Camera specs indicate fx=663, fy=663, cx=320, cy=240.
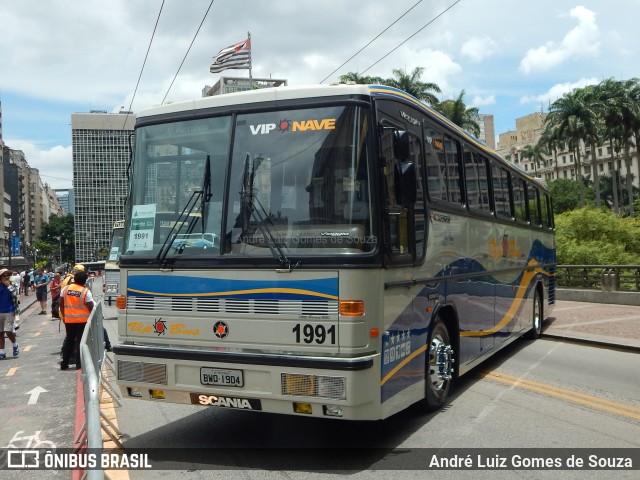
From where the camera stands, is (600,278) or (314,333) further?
(600,278)

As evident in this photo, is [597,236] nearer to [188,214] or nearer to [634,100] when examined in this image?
[188,214]

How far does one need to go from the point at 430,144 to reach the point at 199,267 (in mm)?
3010

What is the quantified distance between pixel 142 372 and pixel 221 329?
0.96 m

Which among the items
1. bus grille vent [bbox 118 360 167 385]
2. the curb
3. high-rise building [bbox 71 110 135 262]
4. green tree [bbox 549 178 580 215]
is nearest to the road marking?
the curb

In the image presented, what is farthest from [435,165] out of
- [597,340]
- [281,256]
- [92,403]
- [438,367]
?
[597,340]

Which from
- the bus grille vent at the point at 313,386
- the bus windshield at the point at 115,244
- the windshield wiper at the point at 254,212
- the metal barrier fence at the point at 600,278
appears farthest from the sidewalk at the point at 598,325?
the bus windshield at the point at 115,244

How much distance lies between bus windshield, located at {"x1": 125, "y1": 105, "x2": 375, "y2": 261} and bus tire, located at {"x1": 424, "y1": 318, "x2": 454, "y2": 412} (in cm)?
212

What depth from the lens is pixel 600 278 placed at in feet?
74.9

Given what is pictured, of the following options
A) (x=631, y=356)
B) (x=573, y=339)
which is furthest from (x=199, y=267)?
(x=573, y=339)

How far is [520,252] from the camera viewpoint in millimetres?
11938

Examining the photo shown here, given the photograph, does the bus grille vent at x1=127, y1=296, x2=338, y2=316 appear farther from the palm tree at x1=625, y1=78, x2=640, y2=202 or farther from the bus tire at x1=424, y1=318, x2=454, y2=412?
the palm tree at x1=625, y1=78, x2=640, y2=202

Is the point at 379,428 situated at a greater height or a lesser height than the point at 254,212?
lesser

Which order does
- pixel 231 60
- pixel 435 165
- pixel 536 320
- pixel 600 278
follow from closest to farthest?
1. pixel 435 165
2. pixel 536 320
3. pixel 600 278
4. pixel 231 60

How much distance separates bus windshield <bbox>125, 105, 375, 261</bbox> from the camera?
558 centimetres
